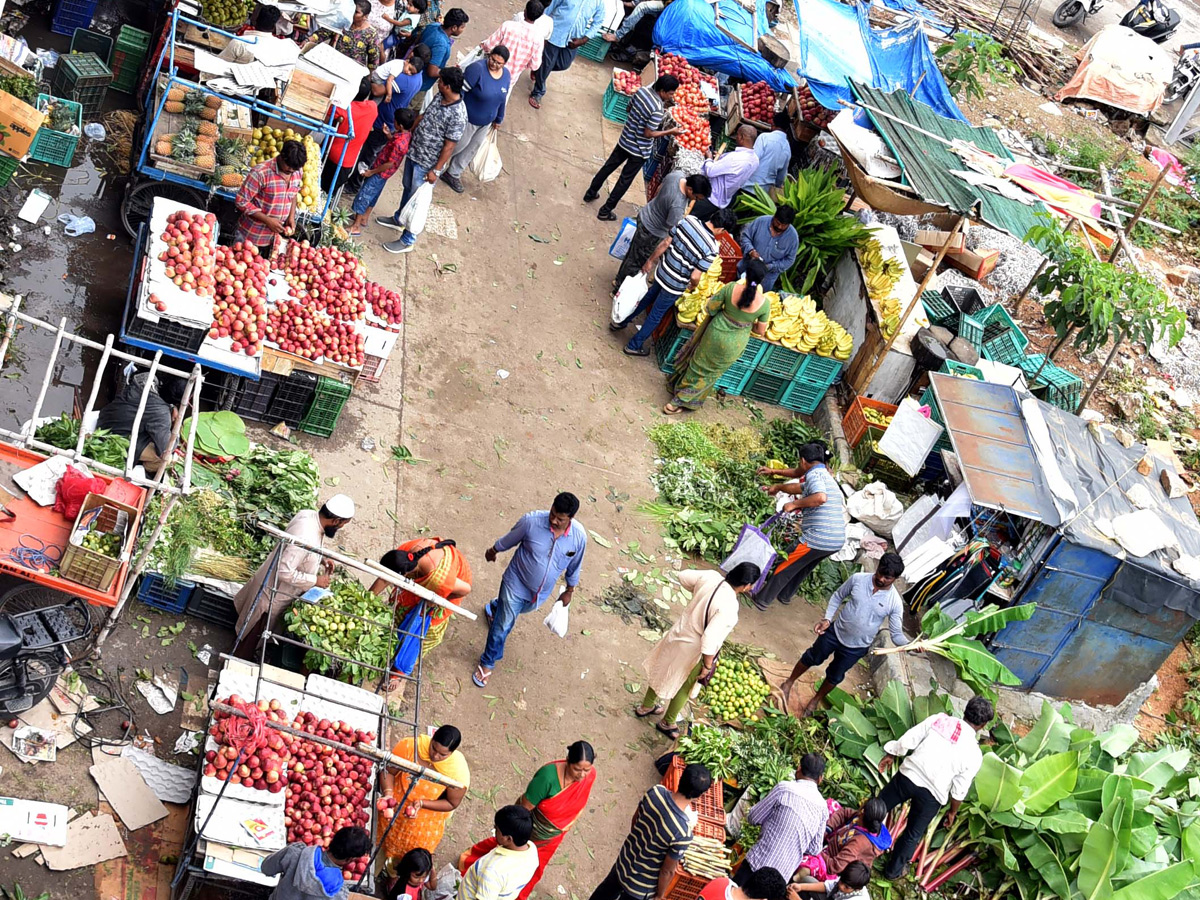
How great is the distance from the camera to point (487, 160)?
44.1 ft

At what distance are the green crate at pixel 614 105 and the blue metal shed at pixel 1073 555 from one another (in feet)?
22.7

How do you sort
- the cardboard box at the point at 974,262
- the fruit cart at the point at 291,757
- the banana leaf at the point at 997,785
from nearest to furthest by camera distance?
the fruit cart at the point at 291,757 → the banana leaf at the point at 997,785 → the cardboard box at the point at 974,262

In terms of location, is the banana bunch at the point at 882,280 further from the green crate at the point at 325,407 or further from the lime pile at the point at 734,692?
the green crate at the point at 325,407

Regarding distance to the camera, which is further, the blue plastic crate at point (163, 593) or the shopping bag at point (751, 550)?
the shopping bag at point (751, 550)

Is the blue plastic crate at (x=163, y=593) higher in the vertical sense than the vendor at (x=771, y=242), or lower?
lower

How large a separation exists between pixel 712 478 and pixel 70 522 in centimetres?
625

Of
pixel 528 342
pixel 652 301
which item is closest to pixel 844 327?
pixel 652 301

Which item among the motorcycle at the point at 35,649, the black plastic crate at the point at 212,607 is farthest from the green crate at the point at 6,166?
the motorcycle at the point at 35,649

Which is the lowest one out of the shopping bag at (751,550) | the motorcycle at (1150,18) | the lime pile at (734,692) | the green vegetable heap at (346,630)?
the lime pile at (734,692)

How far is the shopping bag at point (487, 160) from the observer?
1329 centimetres

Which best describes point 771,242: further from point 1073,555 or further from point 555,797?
point 555,797

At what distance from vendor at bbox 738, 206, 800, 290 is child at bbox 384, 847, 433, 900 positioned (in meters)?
7.88

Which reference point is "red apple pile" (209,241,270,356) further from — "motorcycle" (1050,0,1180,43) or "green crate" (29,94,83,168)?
"motorcycle" (1050,0,1180,43)

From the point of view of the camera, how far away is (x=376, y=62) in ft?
41.4
